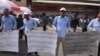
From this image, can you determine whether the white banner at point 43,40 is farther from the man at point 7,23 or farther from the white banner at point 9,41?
the man at point 7,23

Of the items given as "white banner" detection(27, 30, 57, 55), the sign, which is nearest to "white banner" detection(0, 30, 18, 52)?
"white banner" detection(27, 30, 57, 55)

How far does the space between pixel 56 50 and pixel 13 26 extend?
6.11ft

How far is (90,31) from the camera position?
12.7 metres

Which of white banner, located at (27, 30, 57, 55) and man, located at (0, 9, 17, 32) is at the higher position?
man, located at (0, 9, 17, 32)

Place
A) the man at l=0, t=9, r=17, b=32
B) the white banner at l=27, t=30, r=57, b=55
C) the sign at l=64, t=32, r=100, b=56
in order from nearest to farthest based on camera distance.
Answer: the sign at l=64, t=32, r=100, b=56 < the white banner at l=27, t=30, r=57, b=55 < the man at l=0, t=9, r=17, b=32

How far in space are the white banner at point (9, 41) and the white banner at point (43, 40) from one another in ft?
1.50

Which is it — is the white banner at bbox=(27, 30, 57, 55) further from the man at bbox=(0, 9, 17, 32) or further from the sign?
the man at bbox=(0, 9, 17, 32)

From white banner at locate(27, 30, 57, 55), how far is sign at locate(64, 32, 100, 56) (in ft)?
1.51

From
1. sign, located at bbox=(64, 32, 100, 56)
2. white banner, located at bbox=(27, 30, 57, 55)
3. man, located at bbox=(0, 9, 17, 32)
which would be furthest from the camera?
man, located at bbox=(0, 9, 17, 32)

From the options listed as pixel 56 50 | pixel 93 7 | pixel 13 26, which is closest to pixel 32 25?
pixel 13 26

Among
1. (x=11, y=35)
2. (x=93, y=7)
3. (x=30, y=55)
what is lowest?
(x=93, y=7)

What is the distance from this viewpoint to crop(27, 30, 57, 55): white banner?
12.6 m

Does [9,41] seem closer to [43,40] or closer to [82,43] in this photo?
[43,40]

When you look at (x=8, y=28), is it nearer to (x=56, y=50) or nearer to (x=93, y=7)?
(x=56, y=50)
